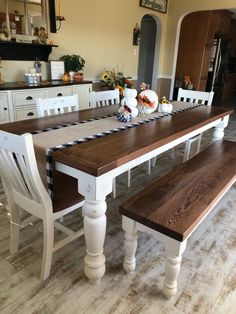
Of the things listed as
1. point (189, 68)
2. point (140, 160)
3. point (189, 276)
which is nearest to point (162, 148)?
point (140, 160)

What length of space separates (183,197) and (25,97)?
7.24ft

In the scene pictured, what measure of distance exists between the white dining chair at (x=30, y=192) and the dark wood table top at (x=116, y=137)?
0.17 m

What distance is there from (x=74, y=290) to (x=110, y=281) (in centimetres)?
22

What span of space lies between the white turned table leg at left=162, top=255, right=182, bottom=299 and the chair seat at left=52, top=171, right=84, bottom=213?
0.63 metres

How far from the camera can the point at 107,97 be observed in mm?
2725

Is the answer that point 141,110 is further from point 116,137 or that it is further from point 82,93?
point 82,93

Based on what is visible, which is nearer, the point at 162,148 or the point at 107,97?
the point at 162,148

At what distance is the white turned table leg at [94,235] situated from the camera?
4.43 ft

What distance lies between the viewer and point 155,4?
4984 mm

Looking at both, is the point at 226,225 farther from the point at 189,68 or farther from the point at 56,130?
the point at 189,68

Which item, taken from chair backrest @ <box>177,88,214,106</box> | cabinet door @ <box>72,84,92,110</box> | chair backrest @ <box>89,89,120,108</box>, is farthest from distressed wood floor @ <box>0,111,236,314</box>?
cabinet door @ <box>72,84,92,110</box>

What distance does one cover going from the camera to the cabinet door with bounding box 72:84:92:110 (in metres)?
3.56

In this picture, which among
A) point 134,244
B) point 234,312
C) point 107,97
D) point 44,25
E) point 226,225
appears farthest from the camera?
point 44,25

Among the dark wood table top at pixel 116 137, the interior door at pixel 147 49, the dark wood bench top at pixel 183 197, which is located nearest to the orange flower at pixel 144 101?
the dark wood table top at pixel 116 137
